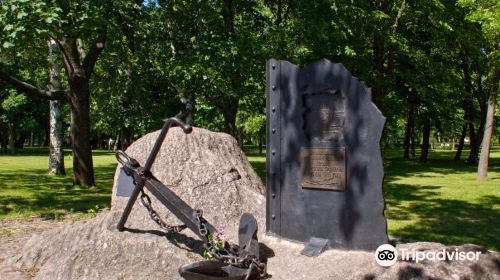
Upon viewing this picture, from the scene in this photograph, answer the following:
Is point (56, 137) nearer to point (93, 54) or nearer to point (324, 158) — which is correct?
point (93, 54)

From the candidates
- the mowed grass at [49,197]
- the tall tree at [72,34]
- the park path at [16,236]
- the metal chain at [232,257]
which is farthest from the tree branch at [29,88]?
the metal chain at [232,257]

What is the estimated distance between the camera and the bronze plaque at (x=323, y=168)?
5.49 m

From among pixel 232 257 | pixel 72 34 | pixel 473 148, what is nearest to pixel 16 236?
pixel 72 34

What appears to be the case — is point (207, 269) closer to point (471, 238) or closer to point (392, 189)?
point (471, 238)

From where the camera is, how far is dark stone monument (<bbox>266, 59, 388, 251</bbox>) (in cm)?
526

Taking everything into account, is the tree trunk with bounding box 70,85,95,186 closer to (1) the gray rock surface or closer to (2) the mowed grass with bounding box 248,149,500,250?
(1) the gray rock surface

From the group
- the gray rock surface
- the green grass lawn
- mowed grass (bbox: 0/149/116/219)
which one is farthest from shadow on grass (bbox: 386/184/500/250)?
mowed grass (bbox: 0/149/116/219)

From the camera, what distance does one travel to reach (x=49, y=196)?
44.0 ft

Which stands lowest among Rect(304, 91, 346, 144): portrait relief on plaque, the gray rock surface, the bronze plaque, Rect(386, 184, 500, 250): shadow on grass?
Rect(386, 184, 500, 250): shadow on grass

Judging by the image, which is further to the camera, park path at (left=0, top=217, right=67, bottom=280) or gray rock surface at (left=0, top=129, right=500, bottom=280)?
park path at (left=0, top=217, right=67, bottom=280)

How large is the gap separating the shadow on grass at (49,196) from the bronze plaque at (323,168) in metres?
5.53

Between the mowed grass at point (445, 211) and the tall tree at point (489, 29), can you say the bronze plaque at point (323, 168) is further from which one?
the tall tree at point (489, 29)

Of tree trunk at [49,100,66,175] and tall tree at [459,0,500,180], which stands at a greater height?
tall tree at [459,0,500,180]

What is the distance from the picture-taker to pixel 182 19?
21203 mm
